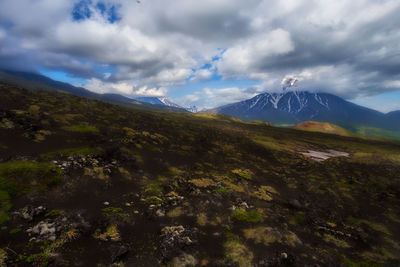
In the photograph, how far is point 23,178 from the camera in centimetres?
1388

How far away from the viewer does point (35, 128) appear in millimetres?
24391

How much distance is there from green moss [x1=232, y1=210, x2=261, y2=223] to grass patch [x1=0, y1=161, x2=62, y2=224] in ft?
51.5

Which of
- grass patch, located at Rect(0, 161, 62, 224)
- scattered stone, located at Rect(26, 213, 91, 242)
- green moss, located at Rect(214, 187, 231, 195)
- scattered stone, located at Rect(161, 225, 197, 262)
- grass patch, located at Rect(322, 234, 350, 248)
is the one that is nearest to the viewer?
scattered stone, located at Rect(26, 213, 91, 242)

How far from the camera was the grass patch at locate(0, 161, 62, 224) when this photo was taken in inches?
476

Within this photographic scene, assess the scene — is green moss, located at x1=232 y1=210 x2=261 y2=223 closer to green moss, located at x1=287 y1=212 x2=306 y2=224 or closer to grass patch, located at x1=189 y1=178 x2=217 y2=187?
green moss, located at x1=287 y1=212 x2=306 y2=224

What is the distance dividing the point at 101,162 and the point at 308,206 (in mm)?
24913

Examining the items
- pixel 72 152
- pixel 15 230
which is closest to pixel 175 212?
pixel 15 230

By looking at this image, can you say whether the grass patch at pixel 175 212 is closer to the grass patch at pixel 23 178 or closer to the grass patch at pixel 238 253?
the grass patch at pixel 238 253

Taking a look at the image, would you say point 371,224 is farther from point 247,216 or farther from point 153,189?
point 153,189

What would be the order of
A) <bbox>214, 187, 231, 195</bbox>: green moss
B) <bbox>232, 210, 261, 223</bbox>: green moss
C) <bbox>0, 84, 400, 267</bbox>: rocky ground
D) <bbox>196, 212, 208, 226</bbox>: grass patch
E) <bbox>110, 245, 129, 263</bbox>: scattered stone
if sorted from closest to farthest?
<bbox>110, 245, 129, 263</bbox>: scattered stone < <bbox>0, 84, 400, 267</bbox>: rocky ground < <bbox>196, 212, 208, 226</bbox>: grass patch < <bbox>232, 210, 261, 223</bbox>: green moss < <bbox>214, 187, 231, 195</bbox>: green moss

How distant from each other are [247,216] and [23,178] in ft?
61.4

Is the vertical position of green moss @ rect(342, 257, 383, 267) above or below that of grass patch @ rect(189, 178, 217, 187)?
below

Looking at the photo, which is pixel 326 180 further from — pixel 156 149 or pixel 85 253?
pixel 85 253

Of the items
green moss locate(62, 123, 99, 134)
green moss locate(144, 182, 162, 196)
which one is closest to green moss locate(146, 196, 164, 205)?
green moss locate(144, 182, 162, 196)
